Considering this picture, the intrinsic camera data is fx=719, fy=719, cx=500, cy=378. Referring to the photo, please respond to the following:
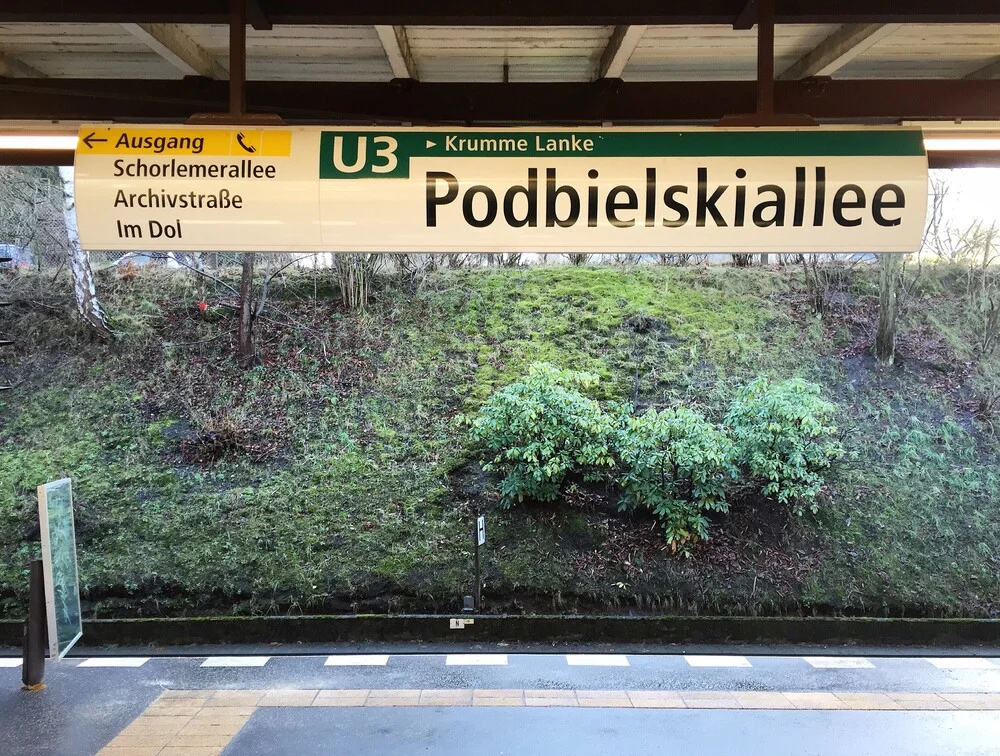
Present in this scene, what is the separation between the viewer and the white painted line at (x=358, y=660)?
7.00 m

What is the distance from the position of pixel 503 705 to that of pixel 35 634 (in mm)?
4036

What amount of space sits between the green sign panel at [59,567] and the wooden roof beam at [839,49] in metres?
6.45

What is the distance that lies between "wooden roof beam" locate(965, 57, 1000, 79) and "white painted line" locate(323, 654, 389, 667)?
6.55m

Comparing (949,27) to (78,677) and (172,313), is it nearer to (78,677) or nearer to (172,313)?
(78,677)

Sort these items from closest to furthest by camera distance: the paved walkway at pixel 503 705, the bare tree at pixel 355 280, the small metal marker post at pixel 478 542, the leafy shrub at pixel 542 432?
the paved walkway at pixel 503 705 → the small metal marker post at pixel 478 542 → the leafy shrub at pixel 542 432 → the bare tree at pixel 355 280

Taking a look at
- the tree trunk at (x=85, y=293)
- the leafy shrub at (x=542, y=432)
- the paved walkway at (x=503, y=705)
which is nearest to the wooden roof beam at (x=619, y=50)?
the paved walkway at (x=503, y=705)

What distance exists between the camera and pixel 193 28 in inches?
133

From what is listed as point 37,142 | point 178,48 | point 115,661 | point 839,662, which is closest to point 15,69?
point 178,48

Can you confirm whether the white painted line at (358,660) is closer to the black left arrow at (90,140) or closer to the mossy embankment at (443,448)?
the mossy embankment at (443,448)

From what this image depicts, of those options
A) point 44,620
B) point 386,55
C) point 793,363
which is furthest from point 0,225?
point 793,363

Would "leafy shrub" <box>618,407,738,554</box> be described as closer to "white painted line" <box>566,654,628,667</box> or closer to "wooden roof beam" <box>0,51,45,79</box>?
"white painted line" <box>566,654,628,667</box>

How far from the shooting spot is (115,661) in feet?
23.1

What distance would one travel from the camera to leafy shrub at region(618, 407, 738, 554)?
809 cm

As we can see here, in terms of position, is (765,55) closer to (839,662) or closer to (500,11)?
(500,11)
